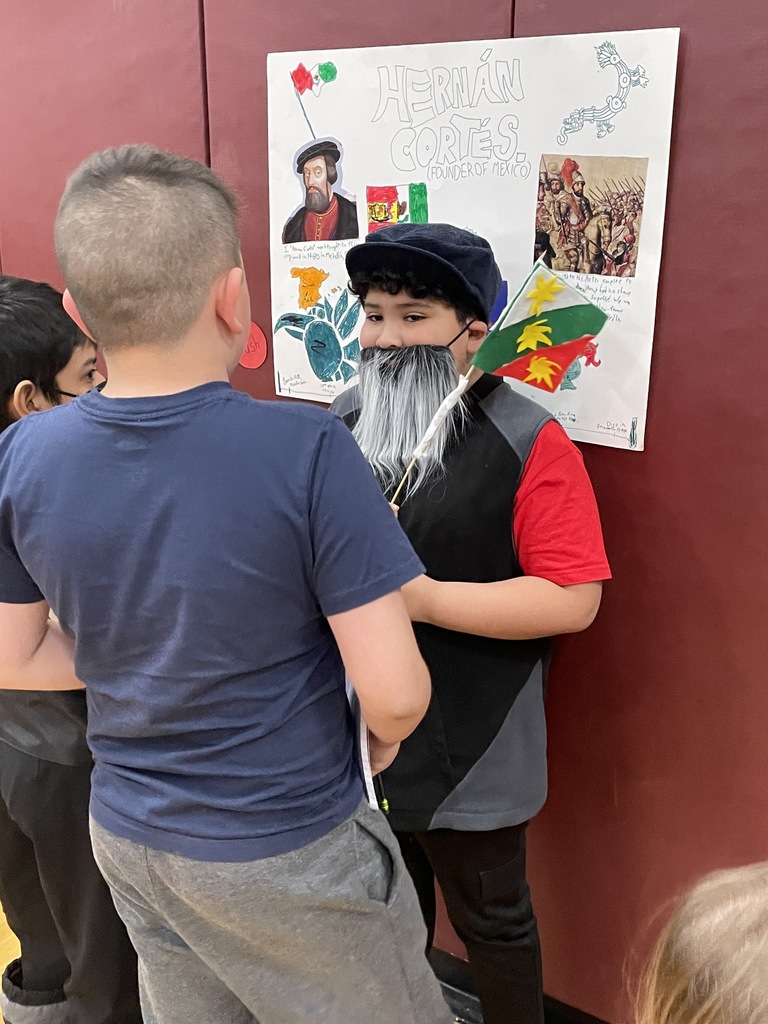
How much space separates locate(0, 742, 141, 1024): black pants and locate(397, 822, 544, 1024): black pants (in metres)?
0.53

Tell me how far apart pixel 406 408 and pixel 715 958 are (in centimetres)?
92

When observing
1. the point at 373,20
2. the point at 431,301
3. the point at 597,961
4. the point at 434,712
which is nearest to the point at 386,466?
the point at 431,301

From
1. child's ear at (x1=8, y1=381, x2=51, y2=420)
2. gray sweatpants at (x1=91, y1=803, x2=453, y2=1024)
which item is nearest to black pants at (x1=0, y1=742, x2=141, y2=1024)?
gray sweatpants at (x1=91, y1=803, x2=453, y2=1024)

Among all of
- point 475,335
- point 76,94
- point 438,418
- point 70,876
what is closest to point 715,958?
point 438,418

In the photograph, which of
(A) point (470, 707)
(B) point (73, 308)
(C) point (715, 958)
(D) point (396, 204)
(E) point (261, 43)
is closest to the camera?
(C) point (715, 958)

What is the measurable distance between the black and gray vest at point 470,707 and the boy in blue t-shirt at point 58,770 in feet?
1.62

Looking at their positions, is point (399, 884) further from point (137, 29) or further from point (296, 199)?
point (137, 29)

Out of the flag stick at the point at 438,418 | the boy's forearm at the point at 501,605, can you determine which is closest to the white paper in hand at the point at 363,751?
the boy's forearm at the point at 501,605

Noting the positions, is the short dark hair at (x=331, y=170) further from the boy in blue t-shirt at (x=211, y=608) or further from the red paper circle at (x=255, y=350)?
the boy in blue t-shirt at (x=211, y=608)

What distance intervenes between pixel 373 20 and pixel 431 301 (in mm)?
561

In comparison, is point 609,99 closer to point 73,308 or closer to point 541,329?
point 541,329

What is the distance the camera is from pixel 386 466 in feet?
4.58

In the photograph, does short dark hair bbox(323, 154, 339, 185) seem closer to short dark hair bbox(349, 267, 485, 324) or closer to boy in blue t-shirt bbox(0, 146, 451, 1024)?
short dark hair bbox(349, 267, 485, 324)

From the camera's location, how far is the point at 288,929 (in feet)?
3.21
